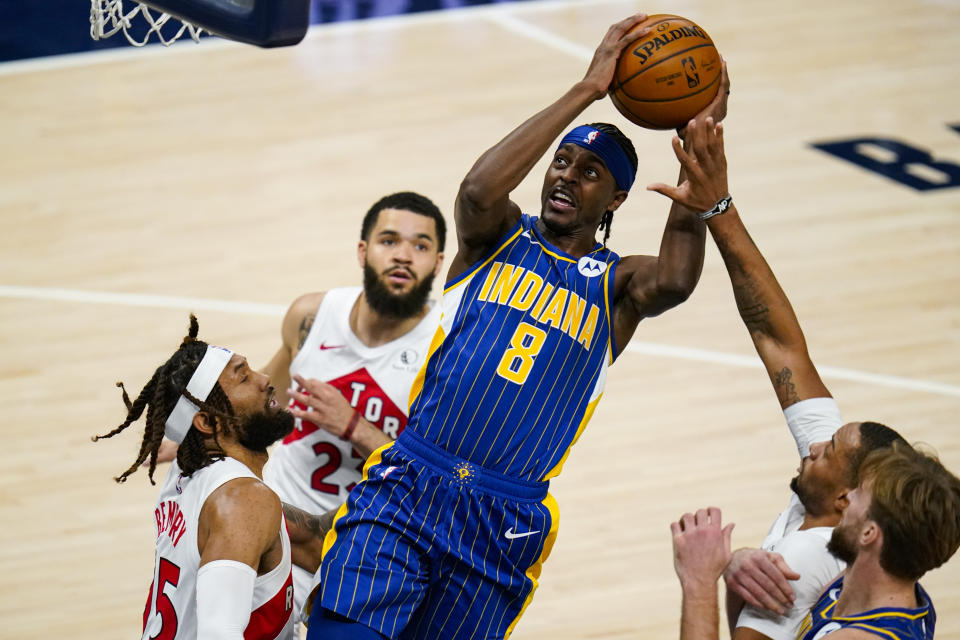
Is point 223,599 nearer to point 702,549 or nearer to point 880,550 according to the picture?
point 702,549

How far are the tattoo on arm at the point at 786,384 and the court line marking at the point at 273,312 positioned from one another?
4.30 metres

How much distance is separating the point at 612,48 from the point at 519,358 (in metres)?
1.04

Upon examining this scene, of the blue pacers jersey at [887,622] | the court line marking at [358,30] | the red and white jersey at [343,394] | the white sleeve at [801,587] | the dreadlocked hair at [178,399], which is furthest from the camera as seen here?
the court line marking at [358,30]

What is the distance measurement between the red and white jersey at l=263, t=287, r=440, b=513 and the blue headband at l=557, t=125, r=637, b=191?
1.50 metres

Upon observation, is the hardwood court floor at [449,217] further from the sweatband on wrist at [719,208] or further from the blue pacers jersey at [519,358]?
the sweatband on wrist at [719,208]

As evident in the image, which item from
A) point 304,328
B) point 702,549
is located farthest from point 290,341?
point 702,549

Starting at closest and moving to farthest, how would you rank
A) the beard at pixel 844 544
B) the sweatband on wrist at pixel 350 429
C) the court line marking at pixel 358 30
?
the beard at pixel 844 544
the sweatband on wrist at pixel 350 429
the court line marking at pixel 358 30

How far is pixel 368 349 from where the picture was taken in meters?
5.82

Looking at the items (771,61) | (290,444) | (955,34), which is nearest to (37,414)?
(290,444)

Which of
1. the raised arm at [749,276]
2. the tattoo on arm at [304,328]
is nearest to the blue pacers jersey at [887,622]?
the raised arm at [749,276]

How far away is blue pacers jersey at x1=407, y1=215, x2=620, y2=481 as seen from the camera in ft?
14.4

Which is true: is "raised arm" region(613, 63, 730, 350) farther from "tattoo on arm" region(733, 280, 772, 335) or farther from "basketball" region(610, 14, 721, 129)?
"tattoo on arm" region(733, 280, 772, 335)

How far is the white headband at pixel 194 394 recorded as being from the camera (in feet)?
14.3

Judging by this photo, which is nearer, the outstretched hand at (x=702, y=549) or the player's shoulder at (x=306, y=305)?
the outstretched hand at (x=702, y=549)
